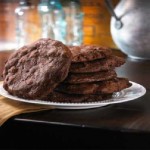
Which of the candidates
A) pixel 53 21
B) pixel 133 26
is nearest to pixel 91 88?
pixel 133 26

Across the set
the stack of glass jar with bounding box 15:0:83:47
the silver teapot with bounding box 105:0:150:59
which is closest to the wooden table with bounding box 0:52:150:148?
the silver teapot with bounding box 105:0:150:59

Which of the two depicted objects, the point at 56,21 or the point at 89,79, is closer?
the point at 89,79

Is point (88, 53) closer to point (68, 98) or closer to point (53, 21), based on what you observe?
point (68, 98)

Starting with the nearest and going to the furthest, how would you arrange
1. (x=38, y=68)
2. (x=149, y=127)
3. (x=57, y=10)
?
(x=149, y=127)
(x=38, y=68)
(x=57, y=10)

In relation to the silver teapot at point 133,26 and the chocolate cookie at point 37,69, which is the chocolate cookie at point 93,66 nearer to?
the chocolate cookie at point 37,69

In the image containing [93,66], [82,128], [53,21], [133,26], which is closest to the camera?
[82,128]

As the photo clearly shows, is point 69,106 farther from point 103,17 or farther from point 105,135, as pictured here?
point 103,17

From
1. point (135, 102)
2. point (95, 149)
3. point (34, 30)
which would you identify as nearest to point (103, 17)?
point (34, 30)
